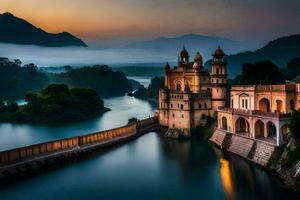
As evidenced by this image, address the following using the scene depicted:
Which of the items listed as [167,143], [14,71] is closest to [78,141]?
[167,143]

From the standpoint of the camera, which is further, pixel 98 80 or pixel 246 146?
pixel 98 80

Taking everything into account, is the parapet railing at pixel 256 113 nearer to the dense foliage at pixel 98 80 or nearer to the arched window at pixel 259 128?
the arched window at pixel 259 128

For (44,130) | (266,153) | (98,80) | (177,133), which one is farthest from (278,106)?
(98,80)

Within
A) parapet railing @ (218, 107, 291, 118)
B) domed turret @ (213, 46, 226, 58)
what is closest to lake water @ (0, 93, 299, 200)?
parapet railing @ (218, 107, 291, 118)

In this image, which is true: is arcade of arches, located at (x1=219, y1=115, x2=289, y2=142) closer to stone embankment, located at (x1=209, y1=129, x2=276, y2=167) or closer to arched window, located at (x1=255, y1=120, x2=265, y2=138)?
arched window, located at (x1=255, y1=120, x2=265, y2=138)

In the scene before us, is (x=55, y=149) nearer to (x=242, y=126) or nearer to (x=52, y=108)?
(x=242, y=126)

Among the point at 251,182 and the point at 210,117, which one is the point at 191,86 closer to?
the point at 210,117

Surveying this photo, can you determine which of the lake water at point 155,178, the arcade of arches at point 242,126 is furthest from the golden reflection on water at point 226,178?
the arcade of arches at point 242,126
